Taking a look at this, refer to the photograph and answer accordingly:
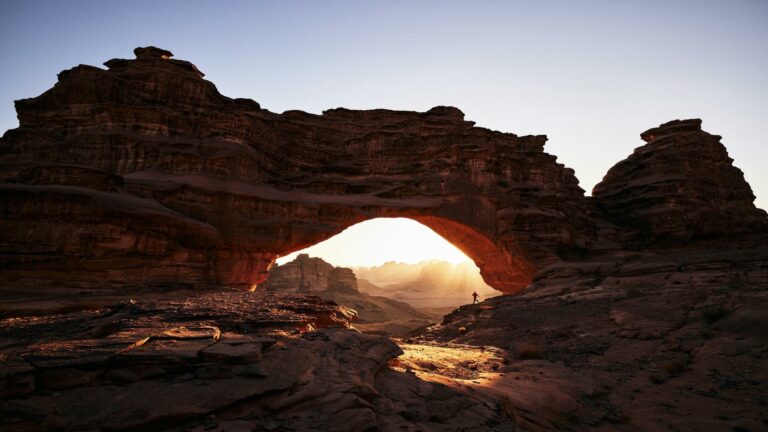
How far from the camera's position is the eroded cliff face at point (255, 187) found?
57.2 feet

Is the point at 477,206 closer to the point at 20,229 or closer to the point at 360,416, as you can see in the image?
the point at 360,416

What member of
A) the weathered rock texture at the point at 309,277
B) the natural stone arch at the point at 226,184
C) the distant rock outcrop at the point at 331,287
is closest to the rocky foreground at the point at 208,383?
the natural stone arch at the point at 226,184

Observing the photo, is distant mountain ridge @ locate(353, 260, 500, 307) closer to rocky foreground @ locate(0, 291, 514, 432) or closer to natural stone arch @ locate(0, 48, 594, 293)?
Answer: natural stone arch @ locate(0, 48, 594, 293)

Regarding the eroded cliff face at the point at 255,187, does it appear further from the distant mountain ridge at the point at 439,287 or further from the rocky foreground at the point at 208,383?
the distant mountain ridge at the point at 439,287

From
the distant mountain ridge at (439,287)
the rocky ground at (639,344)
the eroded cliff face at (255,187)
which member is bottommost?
the distant mountain ridge at (439,287)

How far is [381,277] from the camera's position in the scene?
619 ft

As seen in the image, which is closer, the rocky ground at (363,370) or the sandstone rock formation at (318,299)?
the rocky ground at (363,370)

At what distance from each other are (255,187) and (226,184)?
6.79ft

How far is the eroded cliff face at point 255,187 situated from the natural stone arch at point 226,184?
0.09 meters

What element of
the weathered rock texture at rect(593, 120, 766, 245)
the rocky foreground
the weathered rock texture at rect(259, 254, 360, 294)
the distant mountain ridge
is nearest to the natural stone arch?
the weathered rock texture at rect(593, 120, 766, 245)

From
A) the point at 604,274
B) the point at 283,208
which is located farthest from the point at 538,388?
the point at 283,208

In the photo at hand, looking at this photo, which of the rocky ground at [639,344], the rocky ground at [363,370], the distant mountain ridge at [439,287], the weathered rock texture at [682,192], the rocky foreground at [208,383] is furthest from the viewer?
the distant mountain ridge at [439,287]

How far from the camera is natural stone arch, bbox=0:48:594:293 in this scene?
1734 centimetres

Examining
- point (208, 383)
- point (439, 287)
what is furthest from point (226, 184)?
point (439, 287)
